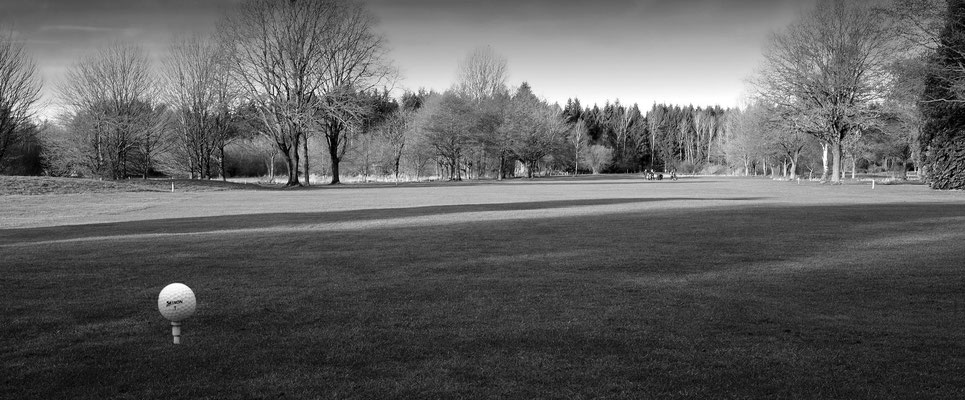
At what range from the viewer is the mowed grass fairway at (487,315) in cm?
583

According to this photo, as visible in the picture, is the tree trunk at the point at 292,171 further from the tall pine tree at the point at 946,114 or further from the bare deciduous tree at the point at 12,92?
the tall pine tree at the point at 946,114

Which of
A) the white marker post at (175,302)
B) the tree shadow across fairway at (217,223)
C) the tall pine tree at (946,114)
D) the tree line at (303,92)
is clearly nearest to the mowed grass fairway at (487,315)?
the tree shadow across fairway at (217,223)

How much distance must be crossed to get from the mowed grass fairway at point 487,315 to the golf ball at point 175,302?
1.87 ft

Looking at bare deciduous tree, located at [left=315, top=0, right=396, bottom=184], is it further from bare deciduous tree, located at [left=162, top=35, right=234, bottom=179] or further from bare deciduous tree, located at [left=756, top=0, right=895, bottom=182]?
bare deciduous tree, located at [left=756, top=0, right=895, bottom=182]

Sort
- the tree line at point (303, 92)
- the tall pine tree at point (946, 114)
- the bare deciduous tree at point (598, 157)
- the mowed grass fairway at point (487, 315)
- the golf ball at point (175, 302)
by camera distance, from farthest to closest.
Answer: the bare deciduous tree at point (598, 157)
the tree line at point (303, 92)
the tall pine tree at point (946, 114)
the golf ball at point (175, 302)
the mowed grass fairway at point (487, 315)

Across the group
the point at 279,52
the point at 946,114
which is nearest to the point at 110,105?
the point at 279,52

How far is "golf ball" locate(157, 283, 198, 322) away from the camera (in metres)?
5.96

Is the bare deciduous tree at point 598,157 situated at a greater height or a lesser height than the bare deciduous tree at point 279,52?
lesser

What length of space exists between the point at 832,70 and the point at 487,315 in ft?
191

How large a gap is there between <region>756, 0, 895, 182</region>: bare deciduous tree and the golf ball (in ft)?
194

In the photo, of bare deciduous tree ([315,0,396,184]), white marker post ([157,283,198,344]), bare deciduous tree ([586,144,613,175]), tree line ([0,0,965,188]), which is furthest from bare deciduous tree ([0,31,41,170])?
bare deciduous tree ([586,144,613,175])

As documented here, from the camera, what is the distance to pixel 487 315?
8.37 meters

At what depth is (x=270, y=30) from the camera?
53844 millimetres

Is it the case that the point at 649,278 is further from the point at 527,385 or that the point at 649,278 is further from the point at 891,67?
the point at 891,67
